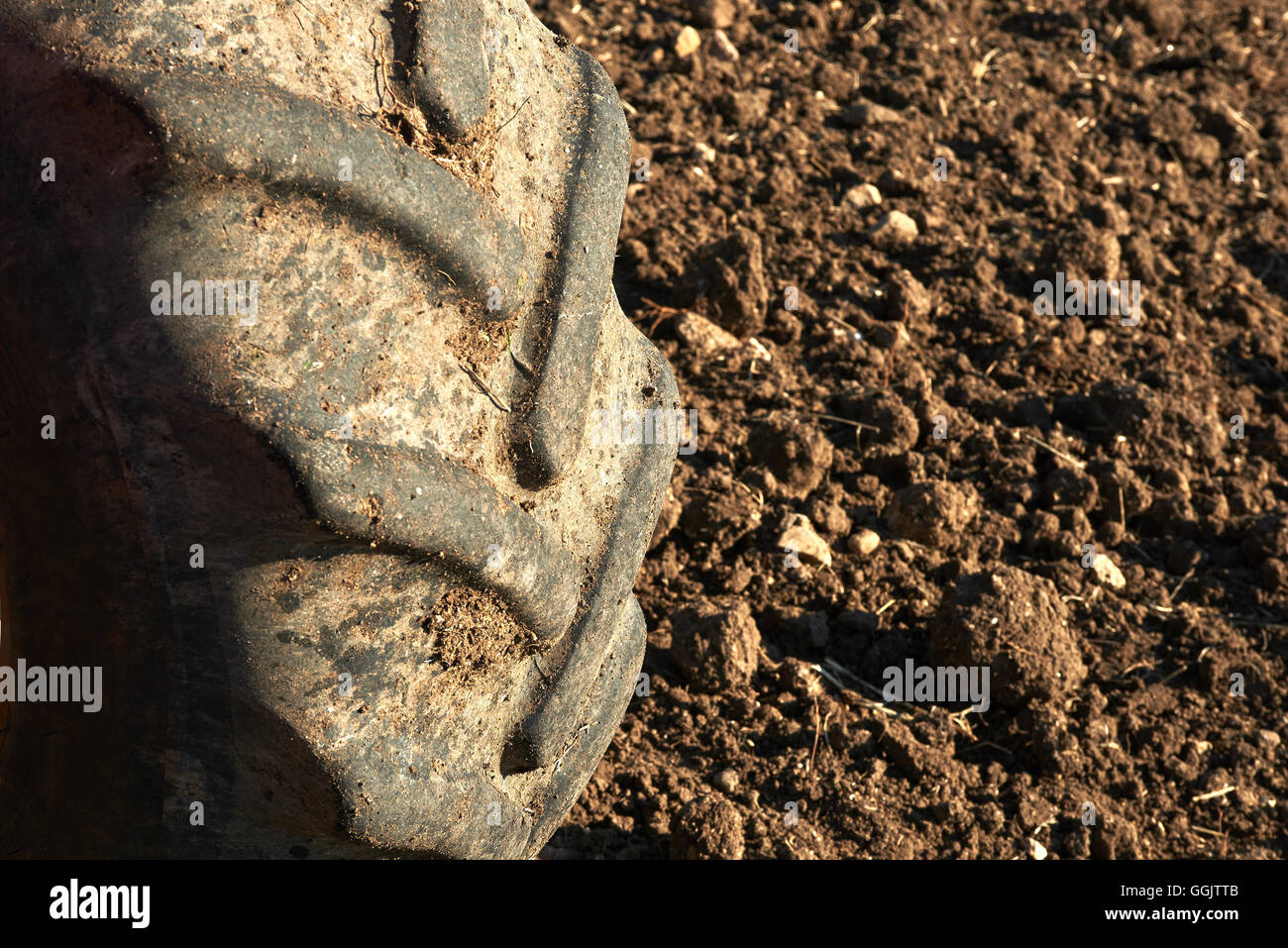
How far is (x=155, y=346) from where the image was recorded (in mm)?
1142

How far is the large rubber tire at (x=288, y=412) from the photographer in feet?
3.76

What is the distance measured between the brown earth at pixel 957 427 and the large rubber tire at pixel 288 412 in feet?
2.75

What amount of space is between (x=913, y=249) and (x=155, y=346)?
245 cm

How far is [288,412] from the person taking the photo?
1.16 meters

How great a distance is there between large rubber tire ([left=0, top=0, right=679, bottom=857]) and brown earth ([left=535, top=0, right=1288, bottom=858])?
837 mm

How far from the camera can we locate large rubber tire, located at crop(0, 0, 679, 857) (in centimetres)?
115
